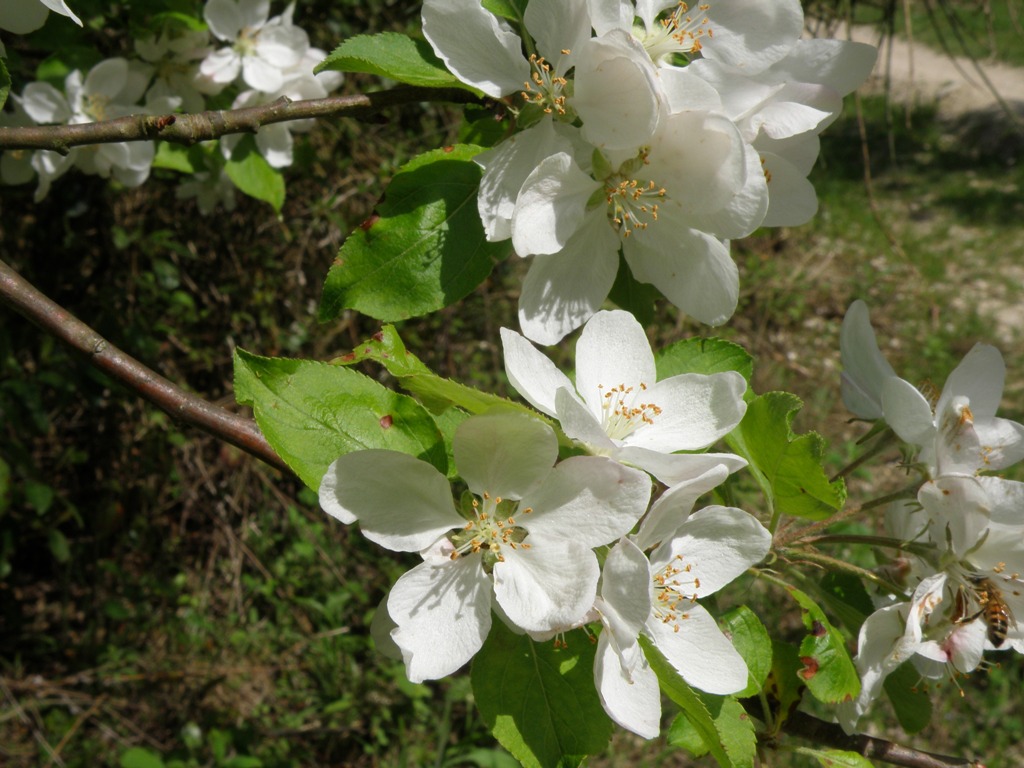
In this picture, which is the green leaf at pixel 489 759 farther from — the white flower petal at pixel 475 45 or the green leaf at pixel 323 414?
the white flower petal at pixel 475 45

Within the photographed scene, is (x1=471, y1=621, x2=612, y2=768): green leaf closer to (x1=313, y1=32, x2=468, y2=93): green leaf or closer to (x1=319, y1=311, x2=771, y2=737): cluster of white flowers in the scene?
(x1=319, y1=311, x2=771, y2=737): cluster of white flowers

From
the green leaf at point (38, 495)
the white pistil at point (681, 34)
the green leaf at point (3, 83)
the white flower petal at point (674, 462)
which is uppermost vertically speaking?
the white pistil at point (681, 34)

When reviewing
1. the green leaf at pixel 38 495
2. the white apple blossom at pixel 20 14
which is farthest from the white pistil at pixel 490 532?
the green leaf at pixel 38 495

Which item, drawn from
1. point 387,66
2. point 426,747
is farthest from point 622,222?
point 426,747

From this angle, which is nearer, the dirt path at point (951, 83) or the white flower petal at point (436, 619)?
the white flower petal at point (436, 619)

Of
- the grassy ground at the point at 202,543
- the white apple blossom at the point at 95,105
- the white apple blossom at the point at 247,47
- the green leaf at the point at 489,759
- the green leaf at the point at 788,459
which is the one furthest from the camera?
the grassy ground at the point at 202,543

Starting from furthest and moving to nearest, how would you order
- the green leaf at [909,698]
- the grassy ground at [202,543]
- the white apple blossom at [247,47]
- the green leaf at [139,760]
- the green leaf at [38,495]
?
the grassy ground at [202,543]
the green leaf at [139,760]
the green leaf at [38,495]
the white apple blossom at [247,47]
the green leaf at [909,698]

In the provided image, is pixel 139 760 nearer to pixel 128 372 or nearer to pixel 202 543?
pixel 202 543
